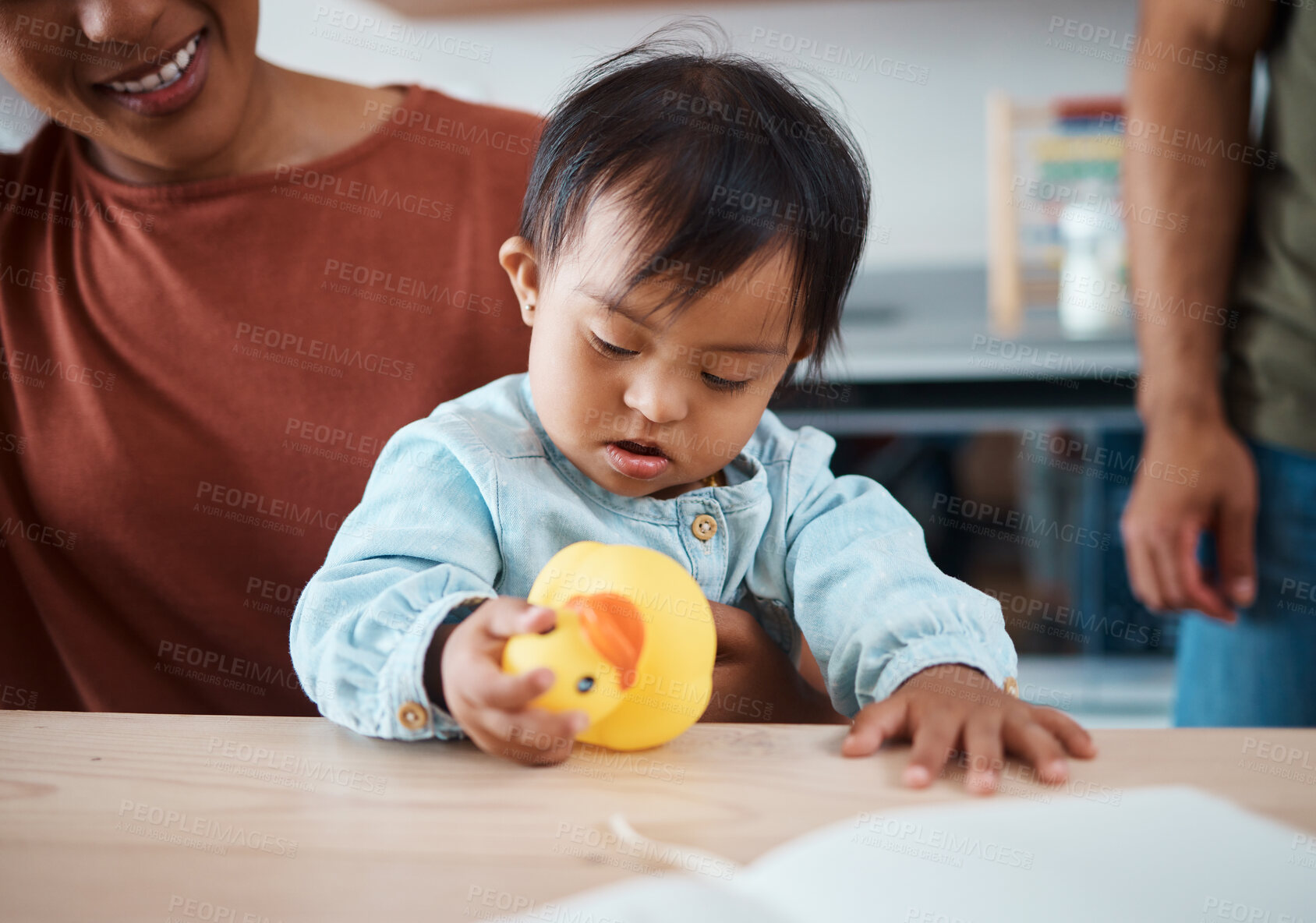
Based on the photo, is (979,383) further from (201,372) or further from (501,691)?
(501,691)

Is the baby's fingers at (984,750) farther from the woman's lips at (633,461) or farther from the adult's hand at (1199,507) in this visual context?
the adult's hand at (1199,507)

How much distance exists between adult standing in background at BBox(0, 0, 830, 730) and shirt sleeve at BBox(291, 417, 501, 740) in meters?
0.28

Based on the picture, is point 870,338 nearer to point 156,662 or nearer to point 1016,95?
point 1016,95

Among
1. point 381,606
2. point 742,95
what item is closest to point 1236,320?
point 742,95

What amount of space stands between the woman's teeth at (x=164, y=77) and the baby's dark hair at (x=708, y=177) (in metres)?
0.34

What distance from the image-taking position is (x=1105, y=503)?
2328mm

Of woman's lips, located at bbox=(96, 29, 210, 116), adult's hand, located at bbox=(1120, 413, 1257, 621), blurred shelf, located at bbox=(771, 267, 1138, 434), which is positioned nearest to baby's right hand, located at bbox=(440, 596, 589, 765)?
woman's lips, located at bbox=(96, 29, 210, 116)

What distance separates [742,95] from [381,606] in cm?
45

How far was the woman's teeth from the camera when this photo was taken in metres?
0.85

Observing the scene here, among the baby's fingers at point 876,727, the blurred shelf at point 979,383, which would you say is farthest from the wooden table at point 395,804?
the blurred shelf at point 979,383

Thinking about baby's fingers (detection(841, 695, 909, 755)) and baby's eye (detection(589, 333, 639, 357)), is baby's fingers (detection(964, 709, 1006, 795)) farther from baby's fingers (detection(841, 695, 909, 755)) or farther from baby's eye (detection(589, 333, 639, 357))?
baby's eye (detection(589, 333, 639, 357))

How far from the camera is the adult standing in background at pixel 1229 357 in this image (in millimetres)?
1036

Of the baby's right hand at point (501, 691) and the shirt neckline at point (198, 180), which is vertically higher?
the shirt neckline at point (198, 180)

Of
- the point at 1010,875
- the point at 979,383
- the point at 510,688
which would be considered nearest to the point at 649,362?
the point at 510,688
